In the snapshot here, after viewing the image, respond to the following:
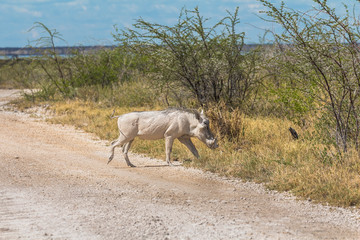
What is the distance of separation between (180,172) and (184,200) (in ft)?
5.97

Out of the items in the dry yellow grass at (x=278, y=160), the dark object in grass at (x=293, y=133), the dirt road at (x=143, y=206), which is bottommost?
the dirt road at (x=143, y=206)

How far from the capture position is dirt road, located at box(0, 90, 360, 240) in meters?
5.30

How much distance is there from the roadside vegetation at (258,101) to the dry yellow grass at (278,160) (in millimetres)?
19

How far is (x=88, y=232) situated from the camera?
5.25 metres

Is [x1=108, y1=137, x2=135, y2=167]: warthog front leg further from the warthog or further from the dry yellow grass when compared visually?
the dry yellow grass

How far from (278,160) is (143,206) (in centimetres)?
278

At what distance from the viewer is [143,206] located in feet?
20.5

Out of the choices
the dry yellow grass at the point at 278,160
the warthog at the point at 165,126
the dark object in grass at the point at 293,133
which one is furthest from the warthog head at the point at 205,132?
the dark object in grass at the point at 293,133

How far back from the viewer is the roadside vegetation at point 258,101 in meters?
7.38

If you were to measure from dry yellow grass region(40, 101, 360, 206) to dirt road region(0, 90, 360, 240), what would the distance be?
0.92 feet

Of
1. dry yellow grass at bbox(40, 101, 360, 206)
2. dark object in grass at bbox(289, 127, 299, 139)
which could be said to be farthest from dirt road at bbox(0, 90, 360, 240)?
dark object in grass at bbox(289, 127, 299, 139)

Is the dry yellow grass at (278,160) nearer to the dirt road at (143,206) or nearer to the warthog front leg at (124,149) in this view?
the dirt road at (143,206)

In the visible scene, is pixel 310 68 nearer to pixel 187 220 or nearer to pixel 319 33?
pixel 319 33

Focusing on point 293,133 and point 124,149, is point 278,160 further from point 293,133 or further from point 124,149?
point 124,149
